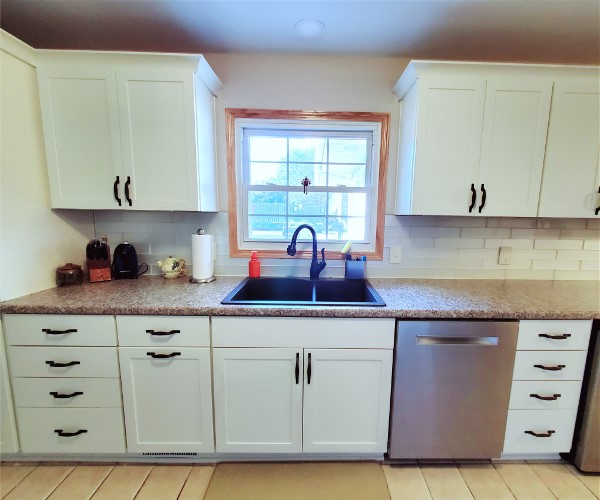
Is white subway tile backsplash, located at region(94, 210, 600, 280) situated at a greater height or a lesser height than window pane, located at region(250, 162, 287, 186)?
lesser

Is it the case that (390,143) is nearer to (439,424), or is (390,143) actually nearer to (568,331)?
(568,331)

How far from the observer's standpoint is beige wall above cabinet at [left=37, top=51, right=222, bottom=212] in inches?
56.6

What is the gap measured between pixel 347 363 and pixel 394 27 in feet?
5.99

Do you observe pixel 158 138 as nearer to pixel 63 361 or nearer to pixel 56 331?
pixel 56 331

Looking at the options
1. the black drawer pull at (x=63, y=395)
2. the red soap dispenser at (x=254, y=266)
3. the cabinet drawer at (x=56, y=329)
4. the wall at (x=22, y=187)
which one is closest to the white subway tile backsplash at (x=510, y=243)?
the red soap dispenser at (x=254, y=266)

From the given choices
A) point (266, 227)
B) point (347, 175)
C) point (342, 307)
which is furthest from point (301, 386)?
point (347, 175)

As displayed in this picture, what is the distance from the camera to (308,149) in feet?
6.18

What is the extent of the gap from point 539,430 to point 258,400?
4.97 ft

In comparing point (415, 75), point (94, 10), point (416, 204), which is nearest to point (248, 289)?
point (416, 204)

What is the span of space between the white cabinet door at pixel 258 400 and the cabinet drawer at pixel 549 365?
3.75ft

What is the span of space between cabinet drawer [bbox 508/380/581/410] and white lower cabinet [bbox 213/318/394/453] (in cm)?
68

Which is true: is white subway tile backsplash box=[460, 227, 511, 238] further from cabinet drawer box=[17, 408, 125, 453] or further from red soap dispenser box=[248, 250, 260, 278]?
cabinet drawer box=[17, 408, 125, 453]

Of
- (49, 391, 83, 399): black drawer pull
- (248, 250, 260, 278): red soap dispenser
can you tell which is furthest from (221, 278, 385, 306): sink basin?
(49, 391, 83, 399): black drawer pull

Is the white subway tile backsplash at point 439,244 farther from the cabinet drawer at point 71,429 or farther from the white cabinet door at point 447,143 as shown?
the cabinet drawer at point 71,429
